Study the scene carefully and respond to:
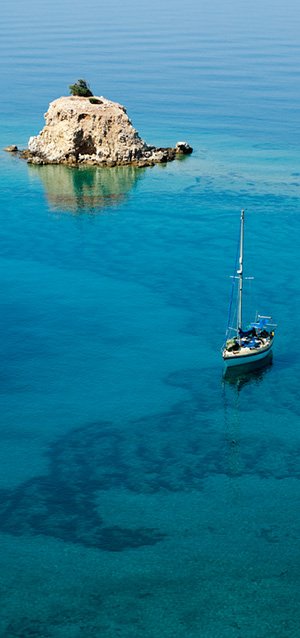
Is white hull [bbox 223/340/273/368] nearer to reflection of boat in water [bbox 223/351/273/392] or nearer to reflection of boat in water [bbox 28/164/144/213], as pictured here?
reflection of boat in water [bbox 223/351/273/392]

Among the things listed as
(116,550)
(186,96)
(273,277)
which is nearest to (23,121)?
(186,96)

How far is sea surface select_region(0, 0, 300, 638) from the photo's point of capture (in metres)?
44.8

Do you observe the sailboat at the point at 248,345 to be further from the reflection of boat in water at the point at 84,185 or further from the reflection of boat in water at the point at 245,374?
the reflection of boat in water at the point at 84,185

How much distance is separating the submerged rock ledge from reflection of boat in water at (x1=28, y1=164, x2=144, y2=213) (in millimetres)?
1951

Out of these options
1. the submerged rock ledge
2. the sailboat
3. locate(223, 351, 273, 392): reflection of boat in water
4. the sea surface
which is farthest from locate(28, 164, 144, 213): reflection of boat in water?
locate(223, 351, 273, 392): reflection of boat in water

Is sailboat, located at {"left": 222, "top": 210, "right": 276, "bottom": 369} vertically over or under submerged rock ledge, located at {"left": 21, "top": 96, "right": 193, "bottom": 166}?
under

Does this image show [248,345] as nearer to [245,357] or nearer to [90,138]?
[245,357]

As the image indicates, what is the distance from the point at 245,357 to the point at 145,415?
11.3m

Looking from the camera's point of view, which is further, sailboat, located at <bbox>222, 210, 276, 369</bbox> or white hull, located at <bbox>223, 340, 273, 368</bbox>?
sailboat, located at <bbox>222, 210, 276, 369</bbox>

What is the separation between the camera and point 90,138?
129 m

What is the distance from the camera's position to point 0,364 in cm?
7000

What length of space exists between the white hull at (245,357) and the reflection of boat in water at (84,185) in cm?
4832

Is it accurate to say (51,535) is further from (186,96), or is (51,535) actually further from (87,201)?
(186,96)

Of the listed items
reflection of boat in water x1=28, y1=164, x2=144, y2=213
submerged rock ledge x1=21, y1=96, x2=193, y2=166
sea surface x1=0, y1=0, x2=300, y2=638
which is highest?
submerged rock ledge x1=21, y1=96, x2=193, y2=166
